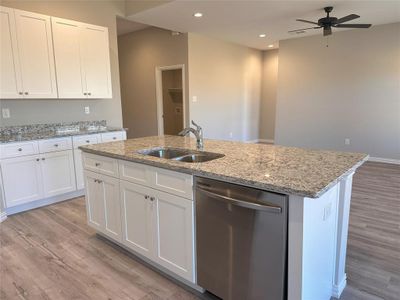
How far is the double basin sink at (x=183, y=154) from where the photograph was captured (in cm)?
227

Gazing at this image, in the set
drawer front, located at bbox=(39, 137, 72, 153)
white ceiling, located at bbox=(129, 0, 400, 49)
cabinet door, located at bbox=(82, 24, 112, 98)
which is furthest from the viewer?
white ceiling, located at bbox=(129, 0, 400, 49)

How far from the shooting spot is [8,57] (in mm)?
3283

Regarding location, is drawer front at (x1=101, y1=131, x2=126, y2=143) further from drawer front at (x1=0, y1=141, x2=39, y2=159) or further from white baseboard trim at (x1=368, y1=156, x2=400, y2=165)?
white baseboard trim at (x1=368, y1=156, x2=400, y2=165)

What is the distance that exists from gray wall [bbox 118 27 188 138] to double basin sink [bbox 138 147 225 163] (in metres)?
3.93

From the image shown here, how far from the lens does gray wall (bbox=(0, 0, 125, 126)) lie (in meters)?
3.72

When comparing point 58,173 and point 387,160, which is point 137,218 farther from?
point 387,160

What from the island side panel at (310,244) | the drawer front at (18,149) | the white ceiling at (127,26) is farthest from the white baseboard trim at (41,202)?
the white ceiling at (127,26)

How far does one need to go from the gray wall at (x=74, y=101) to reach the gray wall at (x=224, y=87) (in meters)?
1.80


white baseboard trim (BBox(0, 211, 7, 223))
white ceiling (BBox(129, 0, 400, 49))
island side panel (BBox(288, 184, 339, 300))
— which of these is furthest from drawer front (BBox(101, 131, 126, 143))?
island side panel (BBox(288, 184, 339, 300))

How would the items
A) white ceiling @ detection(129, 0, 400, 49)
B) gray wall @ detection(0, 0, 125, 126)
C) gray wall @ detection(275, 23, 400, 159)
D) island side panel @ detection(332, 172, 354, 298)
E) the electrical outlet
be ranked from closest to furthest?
island side panel @ detection(332, 172, 354, 298)
the electrical outlet
gray wall @ detection(0, 0, 125, 126)
white ceiling @ detection(129, 0, 400, 49)
gray wall @ detection(275, 23, 400, 159)

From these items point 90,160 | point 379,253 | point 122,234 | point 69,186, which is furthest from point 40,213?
point 379,253

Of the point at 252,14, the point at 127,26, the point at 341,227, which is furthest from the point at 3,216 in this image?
the point at 127,26

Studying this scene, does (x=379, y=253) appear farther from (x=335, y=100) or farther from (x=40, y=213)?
(x=335, y=100)

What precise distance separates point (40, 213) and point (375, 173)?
17.3 feet
